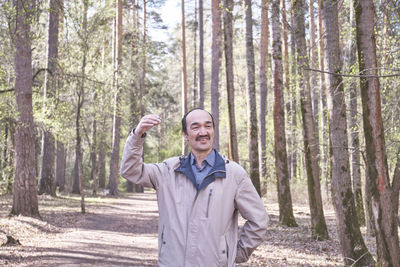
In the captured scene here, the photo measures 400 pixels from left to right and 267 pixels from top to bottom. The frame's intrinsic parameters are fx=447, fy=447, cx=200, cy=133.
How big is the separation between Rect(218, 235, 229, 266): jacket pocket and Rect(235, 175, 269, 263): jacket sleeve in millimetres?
252

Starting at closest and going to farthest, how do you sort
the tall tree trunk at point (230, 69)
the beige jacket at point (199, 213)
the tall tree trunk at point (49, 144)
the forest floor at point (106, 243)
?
1. the beige jacket at point (199, 213)
2. the forest floor at point (106, 243)
3. the tall tree trunk at point (230, 69)
4. the tall tree trunk at point (49, 144)

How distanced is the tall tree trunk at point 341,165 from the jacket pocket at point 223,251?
516cm

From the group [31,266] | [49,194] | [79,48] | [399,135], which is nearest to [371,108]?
[399,135]

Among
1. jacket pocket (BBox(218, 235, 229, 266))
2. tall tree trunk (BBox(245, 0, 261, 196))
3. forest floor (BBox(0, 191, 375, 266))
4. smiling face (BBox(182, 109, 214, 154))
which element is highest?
tall tree trunk (BBox(245, 0, 261, 196))

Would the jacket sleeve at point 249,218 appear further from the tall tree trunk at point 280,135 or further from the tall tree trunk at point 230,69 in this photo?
the tall tree trunk at point 230,69

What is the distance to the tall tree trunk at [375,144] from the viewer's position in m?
Answer: 5.40

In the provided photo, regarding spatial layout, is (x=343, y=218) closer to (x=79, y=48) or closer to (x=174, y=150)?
(x=79, y=48)

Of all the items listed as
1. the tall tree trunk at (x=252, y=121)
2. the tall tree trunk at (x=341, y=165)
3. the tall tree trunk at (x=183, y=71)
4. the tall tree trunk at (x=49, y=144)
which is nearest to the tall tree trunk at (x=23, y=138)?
the tall tree trunk at (x=49, y=144)

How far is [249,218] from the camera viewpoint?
337 cm

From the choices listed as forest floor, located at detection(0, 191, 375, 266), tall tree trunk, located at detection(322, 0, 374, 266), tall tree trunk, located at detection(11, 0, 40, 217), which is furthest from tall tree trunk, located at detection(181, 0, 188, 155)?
tall tree trunk, located at detection(322, 0, 374, 266)

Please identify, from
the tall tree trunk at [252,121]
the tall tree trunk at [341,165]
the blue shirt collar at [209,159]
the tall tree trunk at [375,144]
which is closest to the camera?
the blue shirt collar at [209,159]

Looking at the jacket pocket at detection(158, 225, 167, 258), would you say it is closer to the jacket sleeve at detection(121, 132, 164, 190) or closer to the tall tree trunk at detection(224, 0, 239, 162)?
the jacket sleeve at detection(121, 132, 164, 190)

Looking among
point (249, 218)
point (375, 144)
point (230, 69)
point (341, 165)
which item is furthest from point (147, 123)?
point (230, 69)

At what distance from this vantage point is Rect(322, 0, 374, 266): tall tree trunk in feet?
25.8
